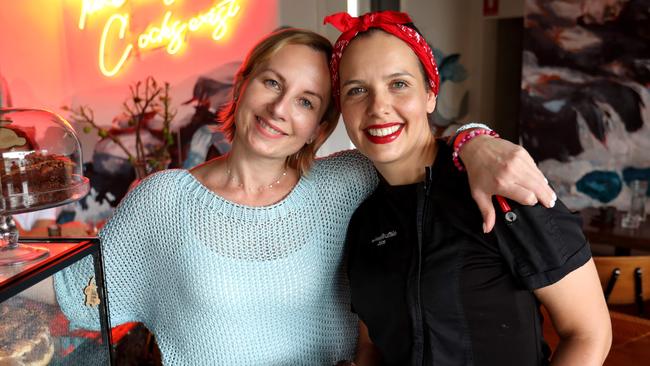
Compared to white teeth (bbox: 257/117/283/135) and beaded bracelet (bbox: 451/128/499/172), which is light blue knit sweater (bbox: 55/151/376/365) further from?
beaded bracelet (bbox: 451/128/499/172)

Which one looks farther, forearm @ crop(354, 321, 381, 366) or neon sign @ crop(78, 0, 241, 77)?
neon sign @ crop(78, 0, 241, 77)

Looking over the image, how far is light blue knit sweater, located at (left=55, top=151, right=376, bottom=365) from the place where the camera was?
4.60ft

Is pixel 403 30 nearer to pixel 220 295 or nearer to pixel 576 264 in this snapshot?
pixel 576 264

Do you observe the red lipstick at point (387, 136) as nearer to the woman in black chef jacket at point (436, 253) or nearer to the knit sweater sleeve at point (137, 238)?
the woman in black chef jacket at point (436, 253)

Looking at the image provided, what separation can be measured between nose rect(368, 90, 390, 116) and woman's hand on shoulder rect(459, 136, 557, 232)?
0.67 feet

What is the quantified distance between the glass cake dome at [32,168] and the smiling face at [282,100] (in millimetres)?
471

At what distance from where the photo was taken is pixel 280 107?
4.63 ft

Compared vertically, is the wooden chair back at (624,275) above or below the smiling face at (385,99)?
below

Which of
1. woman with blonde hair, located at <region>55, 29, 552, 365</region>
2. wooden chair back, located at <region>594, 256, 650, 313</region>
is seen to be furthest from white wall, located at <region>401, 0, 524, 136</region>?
woman with blonde hair, located at <region>55, 29, 552, 365</region>

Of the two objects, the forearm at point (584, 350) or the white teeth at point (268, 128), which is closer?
the forearm at point (584, 350)

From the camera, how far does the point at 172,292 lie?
1441 millimetres

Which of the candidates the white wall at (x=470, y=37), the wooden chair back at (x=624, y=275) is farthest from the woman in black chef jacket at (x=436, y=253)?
the white wall at (x=470, y=37)

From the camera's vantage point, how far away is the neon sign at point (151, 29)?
3916 millimetres

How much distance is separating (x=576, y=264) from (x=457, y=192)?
0.28 meters
